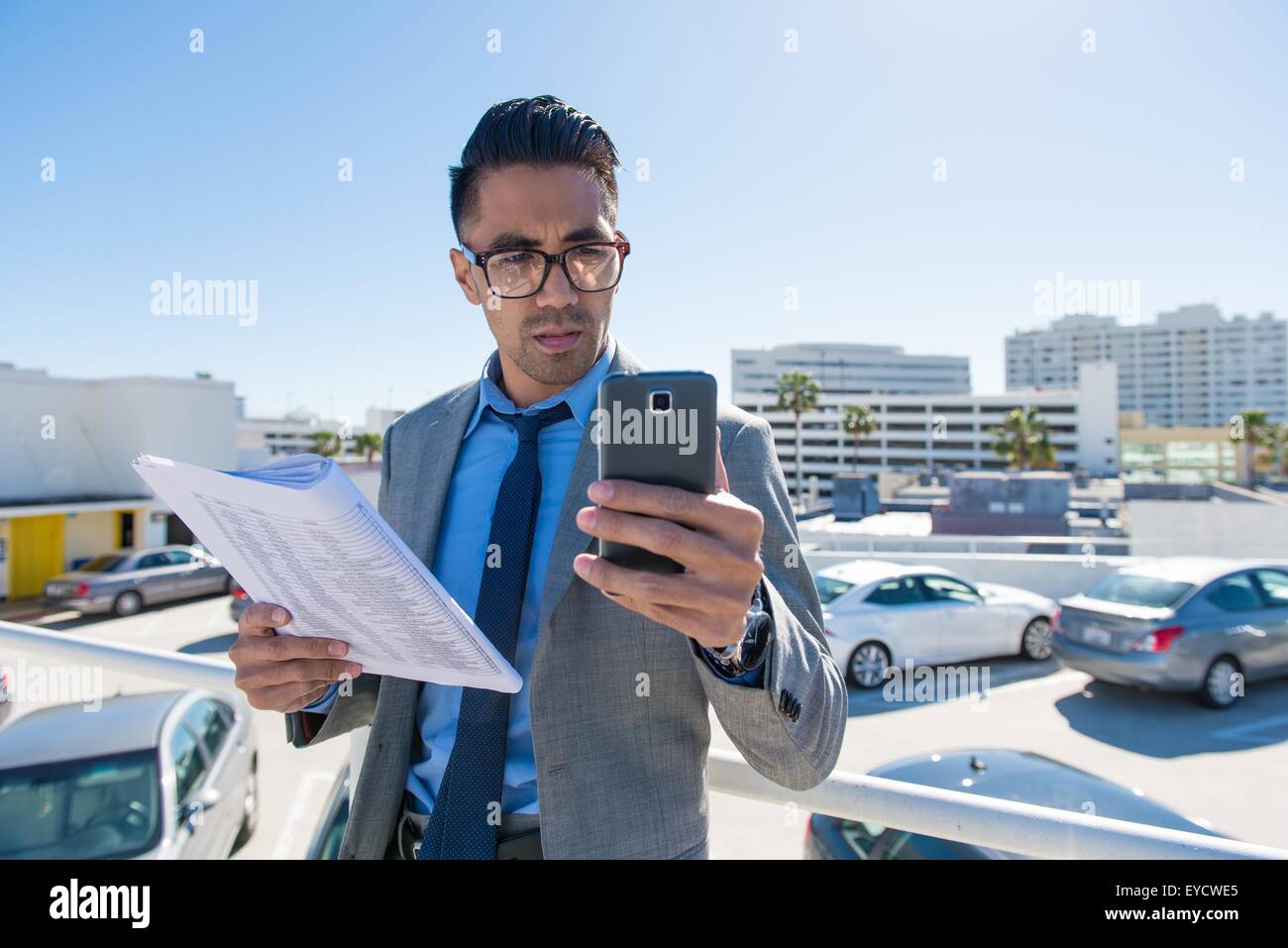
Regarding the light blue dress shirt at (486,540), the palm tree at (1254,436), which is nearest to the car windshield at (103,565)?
the light blue dress shirt at (486,540)

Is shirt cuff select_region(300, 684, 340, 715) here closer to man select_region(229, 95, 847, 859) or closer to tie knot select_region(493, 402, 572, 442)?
man select_region(229, 95, 847, 859)

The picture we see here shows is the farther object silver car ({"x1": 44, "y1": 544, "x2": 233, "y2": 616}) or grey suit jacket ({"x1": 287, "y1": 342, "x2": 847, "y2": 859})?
silver car ({"x1": 44, "y1": 544, "x2": 233, "y2": 616})

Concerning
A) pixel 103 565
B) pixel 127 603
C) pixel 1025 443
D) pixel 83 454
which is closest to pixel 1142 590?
pixel 127 603

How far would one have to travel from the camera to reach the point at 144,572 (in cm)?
1698

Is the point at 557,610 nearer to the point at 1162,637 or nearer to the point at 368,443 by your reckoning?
the point at 1162,637

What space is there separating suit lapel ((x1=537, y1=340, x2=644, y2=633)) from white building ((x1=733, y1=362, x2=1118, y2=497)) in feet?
276

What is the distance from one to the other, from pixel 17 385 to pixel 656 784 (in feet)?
84.6

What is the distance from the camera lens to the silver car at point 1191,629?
833 cm

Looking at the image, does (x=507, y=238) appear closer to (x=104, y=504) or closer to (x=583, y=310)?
(x=583, y=310)

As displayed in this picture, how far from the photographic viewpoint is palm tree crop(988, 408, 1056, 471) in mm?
62906

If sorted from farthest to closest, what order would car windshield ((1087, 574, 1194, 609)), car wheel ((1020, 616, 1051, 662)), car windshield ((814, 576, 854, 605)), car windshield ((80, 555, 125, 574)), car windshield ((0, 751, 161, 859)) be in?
car windshield ((80, 555, 125, 574)) → car wheel ((1020, 616, 1051, 662)) → car windshield ((814, 576, 854, 605)) → car windshield ((1087, 574, 1194, 609)) → car windshield ((0, 751, 161, 859))

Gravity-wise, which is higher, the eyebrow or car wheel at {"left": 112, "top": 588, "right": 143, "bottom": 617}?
the eyebrow

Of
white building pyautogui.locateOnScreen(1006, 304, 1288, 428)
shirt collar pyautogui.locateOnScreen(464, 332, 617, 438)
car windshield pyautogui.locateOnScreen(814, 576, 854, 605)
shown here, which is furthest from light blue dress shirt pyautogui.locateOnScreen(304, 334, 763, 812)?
white building pyautogui.locateOnScreen(1006, 304, 1288, 428)
